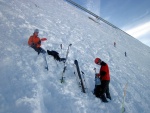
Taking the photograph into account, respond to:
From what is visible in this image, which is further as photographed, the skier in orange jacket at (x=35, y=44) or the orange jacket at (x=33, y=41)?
the orange jacket at (x=33, y=41)

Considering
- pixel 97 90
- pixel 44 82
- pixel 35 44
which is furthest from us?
pixel 35 44

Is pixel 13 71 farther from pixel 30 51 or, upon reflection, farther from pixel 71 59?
pixel 71 59

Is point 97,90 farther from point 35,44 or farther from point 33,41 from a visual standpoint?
point 33,41

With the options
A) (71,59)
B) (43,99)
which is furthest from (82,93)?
(71,59)

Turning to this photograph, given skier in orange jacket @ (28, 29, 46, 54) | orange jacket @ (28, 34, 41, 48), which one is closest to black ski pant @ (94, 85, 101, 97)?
skier in orange jacket @ (28, 29, 46, 54)

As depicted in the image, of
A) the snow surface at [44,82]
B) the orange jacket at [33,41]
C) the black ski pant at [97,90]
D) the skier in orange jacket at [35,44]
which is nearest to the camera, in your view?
the snow surface at [44,82]

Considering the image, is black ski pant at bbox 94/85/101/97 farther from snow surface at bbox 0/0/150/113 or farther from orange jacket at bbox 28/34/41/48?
orange jacket at bbox 28/34/41/48

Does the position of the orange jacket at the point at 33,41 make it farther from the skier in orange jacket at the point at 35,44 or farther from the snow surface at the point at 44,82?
the snow surface at the point at 44,82

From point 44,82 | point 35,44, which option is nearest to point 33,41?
point 35,44

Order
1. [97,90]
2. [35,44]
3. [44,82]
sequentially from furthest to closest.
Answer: [35,44] → [97,90] → [44,82]

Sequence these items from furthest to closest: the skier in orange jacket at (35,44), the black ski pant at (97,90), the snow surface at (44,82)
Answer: the skier in orange jacket at (35,44) < the black ski pant at (97,90) < the snow surface at (44,82)

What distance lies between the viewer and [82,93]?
7949 millimetres

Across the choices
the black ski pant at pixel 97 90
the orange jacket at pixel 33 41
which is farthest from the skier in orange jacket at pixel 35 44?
the black ski pant at pixel 97 90

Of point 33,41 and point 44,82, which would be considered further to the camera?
point 33,41
